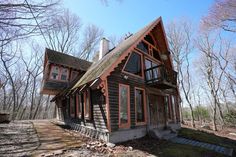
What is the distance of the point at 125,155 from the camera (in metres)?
5.79

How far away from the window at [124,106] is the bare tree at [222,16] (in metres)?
7.14

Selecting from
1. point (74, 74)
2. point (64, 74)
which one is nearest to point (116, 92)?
point (64, 74)

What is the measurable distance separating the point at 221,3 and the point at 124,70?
6675mm

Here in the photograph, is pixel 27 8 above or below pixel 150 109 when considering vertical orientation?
above

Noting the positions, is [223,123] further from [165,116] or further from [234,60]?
[165,116]

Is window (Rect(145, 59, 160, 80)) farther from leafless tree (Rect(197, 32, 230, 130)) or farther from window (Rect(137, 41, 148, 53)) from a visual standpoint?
leafless tree (Rect(197, 32, 230, 130))

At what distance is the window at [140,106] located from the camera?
935cm

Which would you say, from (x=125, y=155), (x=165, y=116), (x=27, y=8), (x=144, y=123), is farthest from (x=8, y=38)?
(x=165, y=116)

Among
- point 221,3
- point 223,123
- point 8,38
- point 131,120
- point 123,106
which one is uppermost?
point 221,3

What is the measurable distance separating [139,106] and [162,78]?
216 centimetres

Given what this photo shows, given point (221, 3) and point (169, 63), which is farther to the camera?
point (169, 63)

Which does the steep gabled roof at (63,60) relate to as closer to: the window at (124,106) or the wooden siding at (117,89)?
the wooden siding at (117,89)

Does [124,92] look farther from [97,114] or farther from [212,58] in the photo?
[212,58]

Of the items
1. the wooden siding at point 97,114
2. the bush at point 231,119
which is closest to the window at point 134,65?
the wooden siding at point 97,114
